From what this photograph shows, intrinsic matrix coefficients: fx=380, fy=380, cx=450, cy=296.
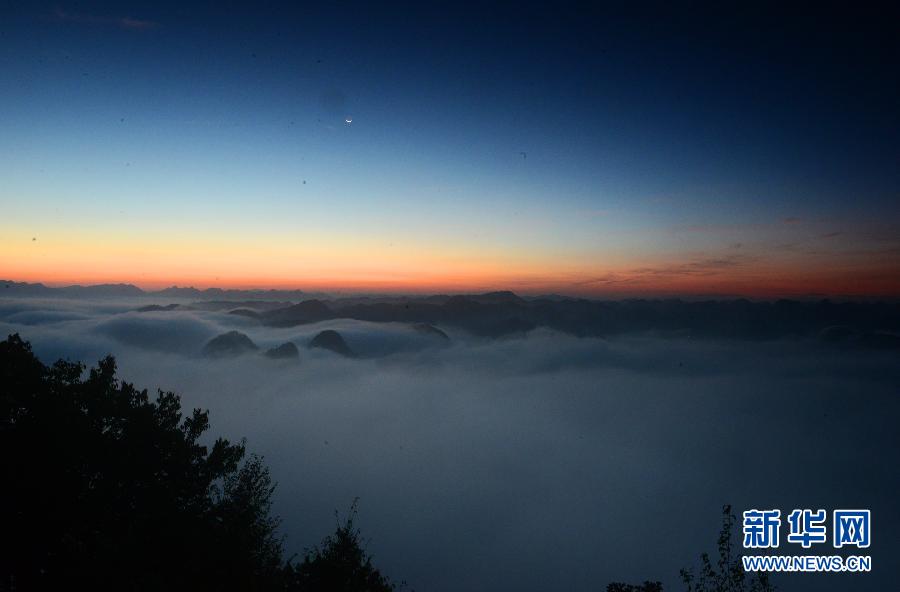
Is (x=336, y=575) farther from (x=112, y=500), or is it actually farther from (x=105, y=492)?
(x=105, y=492)

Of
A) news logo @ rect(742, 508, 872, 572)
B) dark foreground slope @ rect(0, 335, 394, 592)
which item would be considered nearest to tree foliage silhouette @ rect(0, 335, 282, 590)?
dark foreground slope @ rect(0, 335, 394, 592)

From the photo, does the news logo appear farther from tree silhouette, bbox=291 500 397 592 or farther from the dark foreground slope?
the dark foreground slope

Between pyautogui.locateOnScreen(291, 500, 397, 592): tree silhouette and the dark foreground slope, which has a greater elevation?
the dark foreground slope

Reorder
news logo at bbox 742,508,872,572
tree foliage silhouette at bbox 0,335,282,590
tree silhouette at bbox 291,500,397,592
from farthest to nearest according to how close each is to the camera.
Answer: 1. news logo at bbox 742,508,872,572
2. tree silhouette at bbox 291,500,397,592
3. tree foliage silhouette at bbox 0,335,282,590

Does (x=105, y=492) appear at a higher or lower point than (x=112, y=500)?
higher

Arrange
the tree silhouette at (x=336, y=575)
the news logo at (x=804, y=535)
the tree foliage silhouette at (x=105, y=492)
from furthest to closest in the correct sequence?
the news logo at (x=804, y=535) → the tree silhouette at (x=336, y=575) → the tree foliage silhouette at (x=105, y=492)

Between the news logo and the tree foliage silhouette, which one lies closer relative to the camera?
the tree foliage silhouette

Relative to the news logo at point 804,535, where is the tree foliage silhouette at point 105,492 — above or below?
above

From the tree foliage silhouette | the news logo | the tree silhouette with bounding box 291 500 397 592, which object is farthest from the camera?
the news logo

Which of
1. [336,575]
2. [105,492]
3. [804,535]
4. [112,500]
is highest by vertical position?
[105,492]

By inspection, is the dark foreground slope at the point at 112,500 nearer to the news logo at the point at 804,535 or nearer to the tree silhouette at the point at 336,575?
the tree silhouette at the point at 336,575

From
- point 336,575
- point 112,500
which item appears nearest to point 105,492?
point 112,500

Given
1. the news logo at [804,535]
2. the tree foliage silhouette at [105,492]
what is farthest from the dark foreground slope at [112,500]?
the news logo at [804,535]

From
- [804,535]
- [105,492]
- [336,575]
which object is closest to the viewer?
[105,492]
